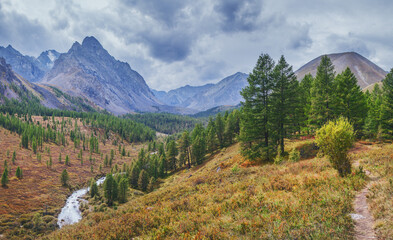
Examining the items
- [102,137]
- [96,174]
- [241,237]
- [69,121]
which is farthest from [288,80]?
[69,121]

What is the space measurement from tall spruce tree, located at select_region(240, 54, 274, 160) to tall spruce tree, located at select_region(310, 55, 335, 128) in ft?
30.7

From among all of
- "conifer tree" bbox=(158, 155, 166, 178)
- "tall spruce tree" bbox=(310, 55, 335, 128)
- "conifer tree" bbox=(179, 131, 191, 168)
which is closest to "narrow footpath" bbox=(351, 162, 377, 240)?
"tall spruce tree" bbox=(310, 55, 335, 128)

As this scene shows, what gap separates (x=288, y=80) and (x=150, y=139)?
176m

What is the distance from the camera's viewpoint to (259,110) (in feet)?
78.7

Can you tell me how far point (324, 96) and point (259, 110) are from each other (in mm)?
11505

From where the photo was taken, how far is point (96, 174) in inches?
3487

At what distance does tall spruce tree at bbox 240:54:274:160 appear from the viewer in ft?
76.2

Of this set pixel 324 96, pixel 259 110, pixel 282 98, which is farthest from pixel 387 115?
pixel 259 110

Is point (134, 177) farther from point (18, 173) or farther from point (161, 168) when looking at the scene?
point (18, 173)

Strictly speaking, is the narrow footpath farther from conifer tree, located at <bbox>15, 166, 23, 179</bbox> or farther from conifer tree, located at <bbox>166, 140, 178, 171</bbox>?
conifer tree, located at <bbox>15, 166, 23, 179</bbox>

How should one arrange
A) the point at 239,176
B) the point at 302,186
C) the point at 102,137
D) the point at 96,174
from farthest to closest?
the point at 102,137 < the point at 96,174 < the point at 239,176 < the point at 302,186

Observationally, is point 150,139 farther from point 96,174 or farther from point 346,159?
point 346,159

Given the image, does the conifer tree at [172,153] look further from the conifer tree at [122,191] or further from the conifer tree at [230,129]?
the conifer tree at [122,191]

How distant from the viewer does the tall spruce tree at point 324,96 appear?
26281mm
